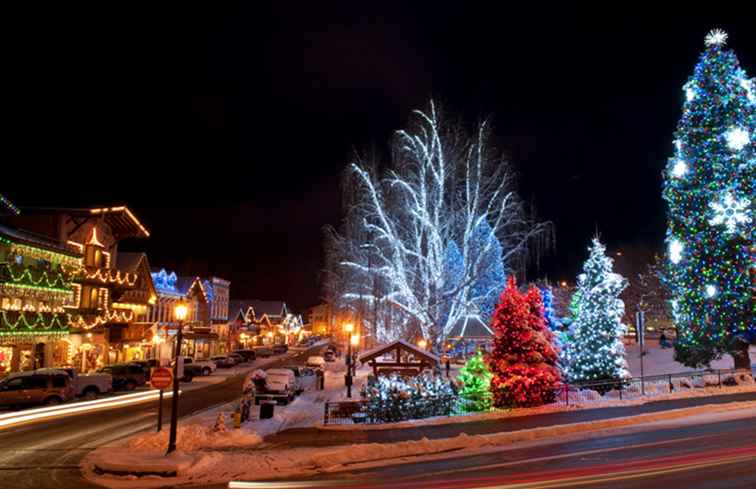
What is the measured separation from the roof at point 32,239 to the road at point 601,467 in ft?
96.7

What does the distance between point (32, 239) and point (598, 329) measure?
34.7 m

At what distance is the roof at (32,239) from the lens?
33.5m

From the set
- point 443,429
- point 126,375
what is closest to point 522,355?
point 443,429

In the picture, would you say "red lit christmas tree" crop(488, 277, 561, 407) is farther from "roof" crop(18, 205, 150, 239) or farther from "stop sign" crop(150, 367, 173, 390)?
"roof" crop(18, 205, 150, 239)

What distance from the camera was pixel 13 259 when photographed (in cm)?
3472

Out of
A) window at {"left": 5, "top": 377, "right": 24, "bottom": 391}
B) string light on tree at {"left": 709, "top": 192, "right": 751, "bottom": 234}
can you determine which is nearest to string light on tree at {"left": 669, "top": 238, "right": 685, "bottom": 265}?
string light on tree at {"left": 709, "top": 192, "right": 751, "bottom": 234}

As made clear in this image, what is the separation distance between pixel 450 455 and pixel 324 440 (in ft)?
13.2

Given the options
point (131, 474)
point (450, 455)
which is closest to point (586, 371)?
point (450, 455)

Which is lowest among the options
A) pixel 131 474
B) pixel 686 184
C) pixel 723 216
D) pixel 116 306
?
pixel 131 474

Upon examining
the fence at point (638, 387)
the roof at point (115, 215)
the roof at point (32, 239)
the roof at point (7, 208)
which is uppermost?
the roof at point (115, 215)

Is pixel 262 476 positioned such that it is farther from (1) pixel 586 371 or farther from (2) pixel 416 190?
(2) pixel 416 190

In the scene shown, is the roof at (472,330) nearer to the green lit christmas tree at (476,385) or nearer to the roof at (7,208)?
the green lit christmas tree at (476,385)

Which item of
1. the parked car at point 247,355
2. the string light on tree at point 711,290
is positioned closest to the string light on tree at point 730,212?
the string light on tree at point 711,290

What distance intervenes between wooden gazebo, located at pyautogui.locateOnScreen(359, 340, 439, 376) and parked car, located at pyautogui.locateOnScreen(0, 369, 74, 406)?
1484cm
